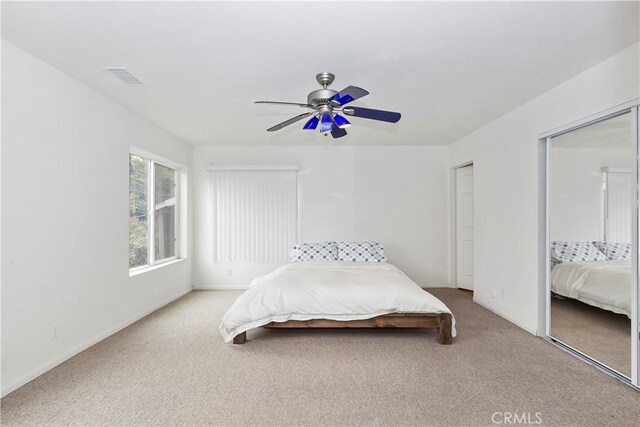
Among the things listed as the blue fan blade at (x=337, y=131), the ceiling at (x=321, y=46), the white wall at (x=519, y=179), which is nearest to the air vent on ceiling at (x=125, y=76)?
the ceiling at (x=321, y=46)

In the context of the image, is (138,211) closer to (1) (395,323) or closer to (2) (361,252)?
(2) (361,252)

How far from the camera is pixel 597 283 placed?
8.95 feet

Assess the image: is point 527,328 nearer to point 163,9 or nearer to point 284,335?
point 284,335

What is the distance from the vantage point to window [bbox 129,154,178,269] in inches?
158

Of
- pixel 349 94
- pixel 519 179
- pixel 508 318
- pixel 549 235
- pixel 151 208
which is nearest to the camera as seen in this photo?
pixel 349 94

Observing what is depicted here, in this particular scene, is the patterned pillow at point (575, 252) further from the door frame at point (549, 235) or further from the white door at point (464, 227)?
the white door at point (464, 227)

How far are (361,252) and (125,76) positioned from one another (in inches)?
142

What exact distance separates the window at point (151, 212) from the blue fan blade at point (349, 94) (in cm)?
282

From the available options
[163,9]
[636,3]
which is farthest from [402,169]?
[163,9]

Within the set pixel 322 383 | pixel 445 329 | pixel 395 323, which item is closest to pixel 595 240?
pixel 445 329

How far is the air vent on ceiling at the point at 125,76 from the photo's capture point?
269cm

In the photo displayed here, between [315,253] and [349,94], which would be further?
[315,253]

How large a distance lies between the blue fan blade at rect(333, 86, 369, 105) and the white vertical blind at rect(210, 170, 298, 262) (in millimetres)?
3223

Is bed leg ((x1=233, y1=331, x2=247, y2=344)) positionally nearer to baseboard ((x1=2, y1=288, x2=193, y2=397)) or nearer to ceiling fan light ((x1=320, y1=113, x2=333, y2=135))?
baseboard ((x1=2, y1=288, x2=193, y2=397))
